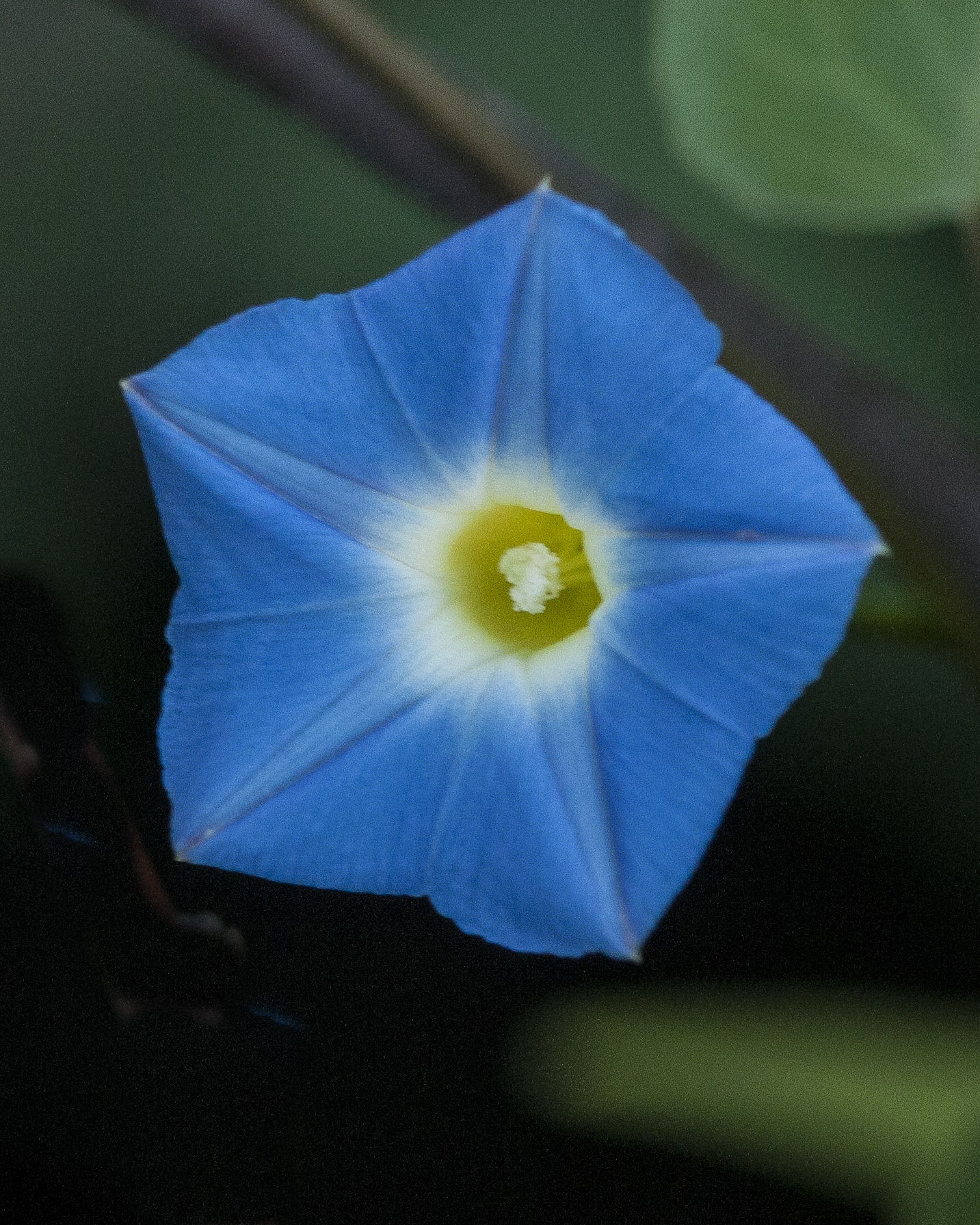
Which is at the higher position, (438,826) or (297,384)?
(297,384)

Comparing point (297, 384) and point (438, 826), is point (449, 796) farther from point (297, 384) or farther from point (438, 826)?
point (297, 384)

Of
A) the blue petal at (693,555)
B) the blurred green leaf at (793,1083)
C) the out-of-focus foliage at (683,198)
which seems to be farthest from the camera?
the out-of-focus foliage at (683,198)

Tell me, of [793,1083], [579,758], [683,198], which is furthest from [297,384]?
[683,198]

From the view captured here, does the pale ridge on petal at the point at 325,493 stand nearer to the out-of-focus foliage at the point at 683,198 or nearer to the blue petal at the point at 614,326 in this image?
the blue petal at the point at 614,326

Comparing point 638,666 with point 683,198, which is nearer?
point 638,666

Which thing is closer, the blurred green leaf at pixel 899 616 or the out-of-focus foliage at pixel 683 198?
the blurred green leaf at pixel 899 616

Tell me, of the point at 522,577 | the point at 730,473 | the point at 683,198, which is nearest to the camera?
the point at 730,473

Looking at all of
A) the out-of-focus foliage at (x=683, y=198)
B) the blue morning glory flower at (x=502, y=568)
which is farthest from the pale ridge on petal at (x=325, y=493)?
the out-of-focus foliage at (x=683, y=198)
